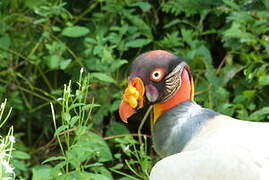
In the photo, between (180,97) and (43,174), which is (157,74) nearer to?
(180,97)

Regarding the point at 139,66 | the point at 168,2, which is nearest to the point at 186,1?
the point at 168,2

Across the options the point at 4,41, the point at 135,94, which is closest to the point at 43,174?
the point at 135,94

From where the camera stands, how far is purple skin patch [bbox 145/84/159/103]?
127 inches

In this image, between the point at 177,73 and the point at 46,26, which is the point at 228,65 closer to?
the point at 46,26

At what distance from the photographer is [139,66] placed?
3.24 m

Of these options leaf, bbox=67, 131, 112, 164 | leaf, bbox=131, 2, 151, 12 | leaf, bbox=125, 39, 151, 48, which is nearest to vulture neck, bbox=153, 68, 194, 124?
leaf, bbox=67, 131, 112, 164

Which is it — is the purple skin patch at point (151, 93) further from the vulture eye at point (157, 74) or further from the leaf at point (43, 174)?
the leaf at point (43, 174)

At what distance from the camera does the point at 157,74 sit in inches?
128

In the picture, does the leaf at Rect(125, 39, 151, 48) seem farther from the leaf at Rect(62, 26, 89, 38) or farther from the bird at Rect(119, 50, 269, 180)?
the bird at Rect(119, 50, 269, 180)

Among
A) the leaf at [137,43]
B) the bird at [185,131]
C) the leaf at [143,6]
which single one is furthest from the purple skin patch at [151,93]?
the leaf at [143,6]

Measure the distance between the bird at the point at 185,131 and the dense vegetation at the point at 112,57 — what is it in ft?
2.81

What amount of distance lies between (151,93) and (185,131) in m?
0.20

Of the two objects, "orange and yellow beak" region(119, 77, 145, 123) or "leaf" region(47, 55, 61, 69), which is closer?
"orange and yellow beak" region(119, 77, 145, 123)

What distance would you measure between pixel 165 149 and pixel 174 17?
224 centimetres
